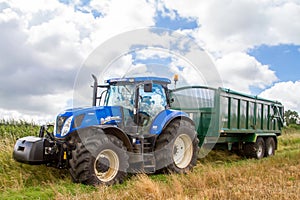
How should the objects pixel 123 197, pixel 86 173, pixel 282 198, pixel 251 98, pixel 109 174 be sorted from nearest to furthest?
pixel 282 198
pixel 123 197
pixel 86 173
pixel 109 174
pixel 251 98

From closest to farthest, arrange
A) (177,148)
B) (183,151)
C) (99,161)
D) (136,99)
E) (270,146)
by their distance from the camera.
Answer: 1. (99,161)
2. (136,99)
3. (177,148)
4. (183,151)
5. (270,146)

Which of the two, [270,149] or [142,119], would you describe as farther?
[270,149]

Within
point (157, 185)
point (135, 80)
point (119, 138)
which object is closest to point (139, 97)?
point (135, 80)

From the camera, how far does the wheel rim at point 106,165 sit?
21.4ft

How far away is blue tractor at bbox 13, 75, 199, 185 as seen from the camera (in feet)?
21.3

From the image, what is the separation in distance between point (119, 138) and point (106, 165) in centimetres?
65

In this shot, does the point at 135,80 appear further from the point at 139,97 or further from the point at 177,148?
the point at 177,148

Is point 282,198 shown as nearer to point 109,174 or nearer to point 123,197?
point 123,197

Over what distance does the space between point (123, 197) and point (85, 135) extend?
1.79m

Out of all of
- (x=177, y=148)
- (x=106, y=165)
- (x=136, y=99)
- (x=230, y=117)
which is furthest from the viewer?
(x=230, y=117)

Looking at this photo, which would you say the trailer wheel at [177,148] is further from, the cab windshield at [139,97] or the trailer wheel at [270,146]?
the trailer wheel at [270,146]

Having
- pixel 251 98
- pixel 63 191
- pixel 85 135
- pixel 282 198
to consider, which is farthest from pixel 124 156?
pixel 251 98

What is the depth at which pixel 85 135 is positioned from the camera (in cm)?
657

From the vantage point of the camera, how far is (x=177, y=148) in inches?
327
